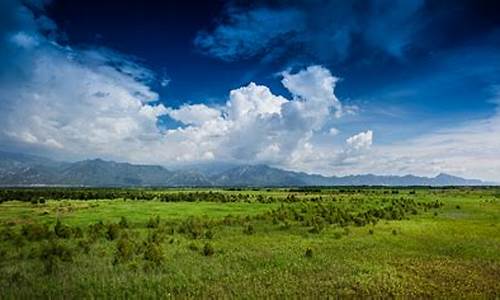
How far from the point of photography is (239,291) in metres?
19.9

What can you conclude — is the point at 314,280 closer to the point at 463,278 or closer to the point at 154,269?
the point at 463,278

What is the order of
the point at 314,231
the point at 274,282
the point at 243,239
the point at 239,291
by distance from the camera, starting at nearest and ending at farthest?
the point at 239,291, the point at 274,282, the point at 243,239, the point at 314,231

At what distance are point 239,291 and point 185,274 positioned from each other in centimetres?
466

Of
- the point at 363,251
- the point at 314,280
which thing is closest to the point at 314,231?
the point at 363,251

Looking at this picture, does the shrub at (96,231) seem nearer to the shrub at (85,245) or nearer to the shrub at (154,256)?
the shrub at (85,245)

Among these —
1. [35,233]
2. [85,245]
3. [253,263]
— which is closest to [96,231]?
[35,233]

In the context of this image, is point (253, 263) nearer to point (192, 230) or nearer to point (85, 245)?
point (85, 245)

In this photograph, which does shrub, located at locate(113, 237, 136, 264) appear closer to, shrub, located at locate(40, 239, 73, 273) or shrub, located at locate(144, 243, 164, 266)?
shrub, located at locate(144, 243, 164, 266)

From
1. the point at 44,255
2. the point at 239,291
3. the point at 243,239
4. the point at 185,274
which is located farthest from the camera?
the point at 243,239

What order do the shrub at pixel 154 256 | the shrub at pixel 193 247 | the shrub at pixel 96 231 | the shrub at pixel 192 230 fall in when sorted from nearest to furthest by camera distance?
the shrub at pixel 154 256 → the shrub at pixel 193 247 → the shrub at pixel 96 231 → the shrub at pixel 192 230

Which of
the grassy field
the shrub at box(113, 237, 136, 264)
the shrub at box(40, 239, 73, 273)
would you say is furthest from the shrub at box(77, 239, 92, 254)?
the shrub at box(113, 237, 136, 264)

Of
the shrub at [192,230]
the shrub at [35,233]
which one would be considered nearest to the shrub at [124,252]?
the shrub at [192,230]

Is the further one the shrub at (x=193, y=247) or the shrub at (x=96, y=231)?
the shrub at (x=96, y=231)

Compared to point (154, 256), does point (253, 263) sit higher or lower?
lower
